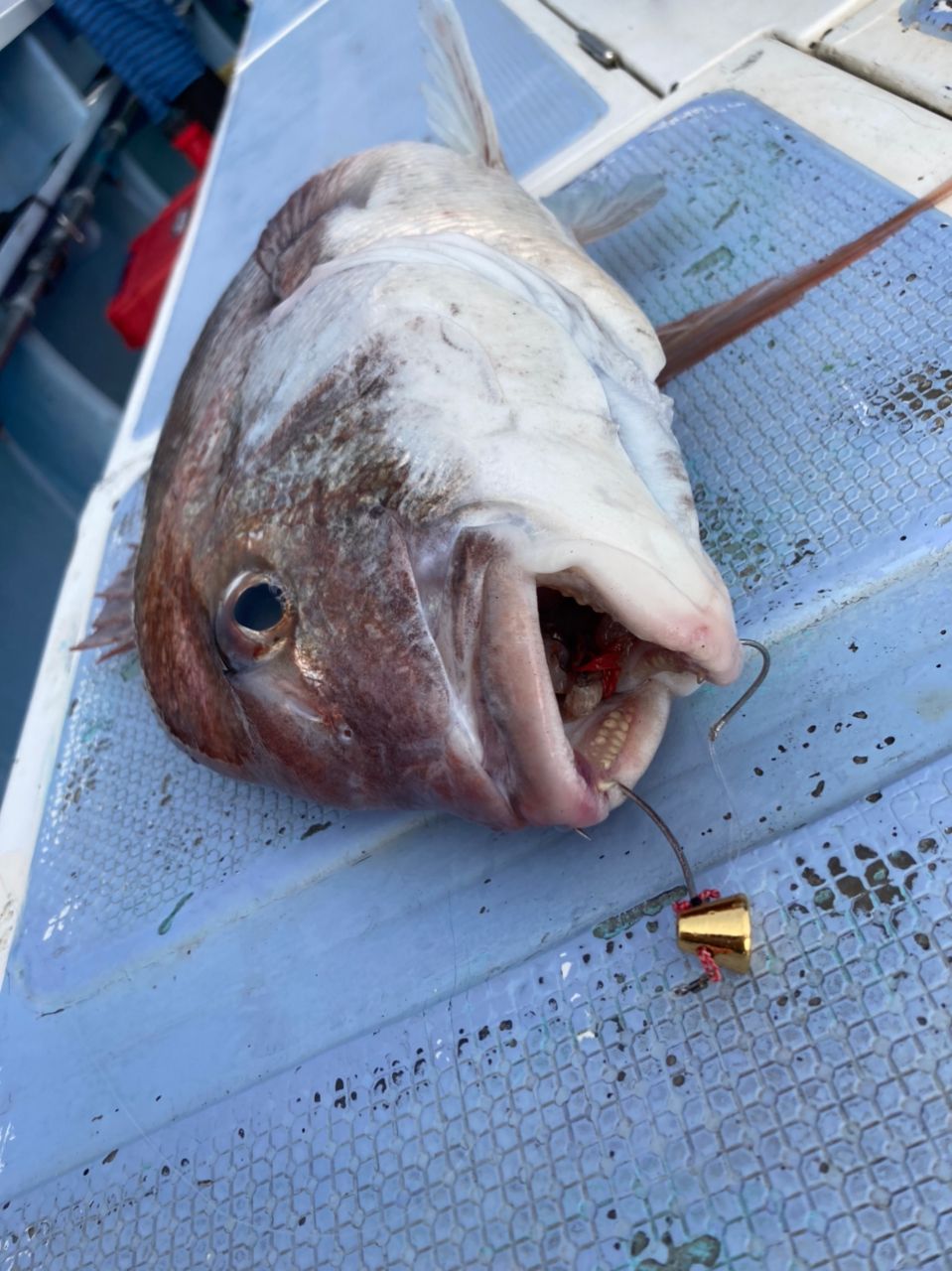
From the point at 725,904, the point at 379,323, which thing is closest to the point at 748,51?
the point at 379,323

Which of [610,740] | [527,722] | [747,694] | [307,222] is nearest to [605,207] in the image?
[307,222]

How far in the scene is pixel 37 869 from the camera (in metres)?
2.16

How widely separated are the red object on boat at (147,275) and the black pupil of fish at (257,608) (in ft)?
13.5

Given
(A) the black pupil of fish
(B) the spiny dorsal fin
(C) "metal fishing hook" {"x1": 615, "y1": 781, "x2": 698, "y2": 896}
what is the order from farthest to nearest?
(B) the spiny dorsal fin, (A) the black pupil of fish, (C) "metal fishing hook" {"x1": 615, "y1": 781, "x2": 698, "y2": 896}

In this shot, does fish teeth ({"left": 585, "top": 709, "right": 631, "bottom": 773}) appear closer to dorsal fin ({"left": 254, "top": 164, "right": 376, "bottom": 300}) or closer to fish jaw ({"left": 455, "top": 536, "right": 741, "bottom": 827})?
fish jaw ({"left": 455, "top": 536, "right": 741, "bottom": 827})

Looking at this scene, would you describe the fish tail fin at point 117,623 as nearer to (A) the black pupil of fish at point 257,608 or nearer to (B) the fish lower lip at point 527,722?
(A) the black pupil of fish at point 257,608

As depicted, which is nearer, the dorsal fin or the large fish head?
the large fish head

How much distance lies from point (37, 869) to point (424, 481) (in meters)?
→ 1.64

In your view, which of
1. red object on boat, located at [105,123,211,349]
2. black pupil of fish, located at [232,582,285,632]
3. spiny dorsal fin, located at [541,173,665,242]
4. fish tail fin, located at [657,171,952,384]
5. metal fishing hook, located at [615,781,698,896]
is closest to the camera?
metal fishing hook, located at [615,781,698,896]

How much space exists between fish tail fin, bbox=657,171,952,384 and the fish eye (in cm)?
108

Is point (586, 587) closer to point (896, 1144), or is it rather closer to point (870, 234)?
point (896, 1144)

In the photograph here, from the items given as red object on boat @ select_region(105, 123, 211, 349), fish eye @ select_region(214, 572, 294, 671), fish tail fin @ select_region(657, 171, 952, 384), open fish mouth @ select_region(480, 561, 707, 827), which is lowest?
fish tail fin @ select_region(657, 171, 952, 384)

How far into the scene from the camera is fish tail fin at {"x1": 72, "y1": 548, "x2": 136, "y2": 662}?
2299 millimetres

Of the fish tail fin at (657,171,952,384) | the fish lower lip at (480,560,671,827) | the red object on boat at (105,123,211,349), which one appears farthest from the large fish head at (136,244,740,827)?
the red object on boat at (105,123,211,349)
